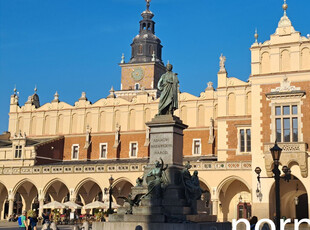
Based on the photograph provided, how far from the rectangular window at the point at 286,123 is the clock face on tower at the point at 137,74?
1426 inches

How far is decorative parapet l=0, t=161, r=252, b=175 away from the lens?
127 ft

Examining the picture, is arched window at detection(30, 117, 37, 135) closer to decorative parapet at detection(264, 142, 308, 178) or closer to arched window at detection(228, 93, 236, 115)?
arched window at detection(228, 93, 236, 115)

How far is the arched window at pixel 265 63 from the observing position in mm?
37241

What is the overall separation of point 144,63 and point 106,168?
29705mm

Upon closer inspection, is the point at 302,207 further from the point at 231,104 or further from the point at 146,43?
the point at 146,43

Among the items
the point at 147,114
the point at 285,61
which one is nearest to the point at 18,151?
the point at 147,114

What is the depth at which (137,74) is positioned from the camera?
70.6m

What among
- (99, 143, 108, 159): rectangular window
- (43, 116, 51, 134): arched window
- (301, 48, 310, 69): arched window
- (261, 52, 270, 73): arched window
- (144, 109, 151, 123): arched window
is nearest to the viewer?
(301, 48, 310, 69): arched window

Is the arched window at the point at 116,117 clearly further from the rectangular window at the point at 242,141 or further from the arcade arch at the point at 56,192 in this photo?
the rectangular window at the point at 242,141

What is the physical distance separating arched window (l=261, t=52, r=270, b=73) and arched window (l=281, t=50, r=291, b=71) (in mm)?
998

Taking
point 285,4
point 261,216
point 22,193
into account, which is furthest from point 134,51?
point 261,216

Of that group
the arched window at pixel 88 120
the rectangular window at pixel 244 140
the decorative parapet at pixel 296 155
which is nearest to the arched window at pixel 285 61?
the decorative parapet at pixel 296 155

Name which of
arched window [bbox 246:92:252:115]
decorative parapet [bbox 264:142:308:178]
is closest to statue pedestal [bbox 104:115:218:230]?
decorative parapet [bbox 264:142:308:178]

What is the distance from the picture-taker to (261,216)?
35125 mm
